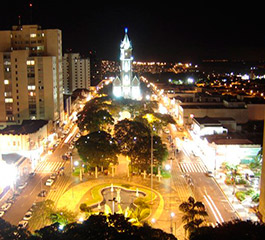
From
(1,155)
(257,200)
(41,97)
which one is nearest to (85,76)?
(41,97)

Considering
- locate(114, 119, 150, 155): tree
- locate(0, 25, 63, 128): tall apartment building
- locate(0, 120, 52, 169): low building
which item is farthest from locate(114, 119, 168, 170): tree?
locate(0, 25, 63, 128): tall apartment building

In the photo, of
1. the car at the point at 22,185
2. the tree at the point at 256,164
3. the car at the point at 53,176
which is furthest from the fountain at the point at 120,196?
the tree at the point at 256,164

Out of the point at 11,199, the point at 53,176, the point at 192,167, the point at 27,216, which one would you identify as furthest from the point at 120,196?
the point at 192,167

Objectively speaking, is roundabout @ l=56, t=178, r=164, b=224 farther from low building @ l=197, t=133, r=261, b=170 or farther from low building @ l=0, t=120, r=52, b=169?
low building @ l=197, t=133, r=261, b=170

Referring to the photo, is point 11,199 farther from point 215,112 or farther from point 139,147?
point 215,112

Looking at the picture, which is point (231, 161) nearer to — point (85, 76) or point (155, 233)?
point (155, 233)

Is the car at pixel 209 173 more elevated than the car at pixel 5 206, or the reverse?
the car at pixel 209 173

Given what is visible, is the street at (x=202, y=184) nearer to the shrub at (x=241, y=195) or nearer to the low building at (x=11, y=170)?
the shrub at (x=241, y=195)
